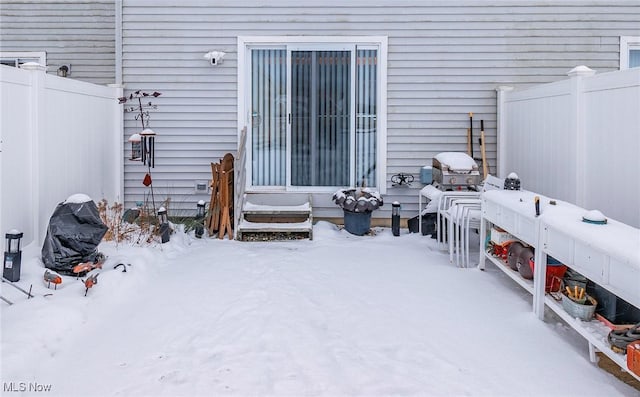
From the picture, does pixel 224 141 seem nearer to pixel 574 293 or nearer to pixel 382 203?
pixel 382 203

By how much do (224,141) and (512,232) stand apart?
4.13 meters

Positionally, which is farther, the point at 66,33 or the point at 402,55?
the point at 66,33

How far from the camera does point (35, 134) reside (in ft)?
16.6

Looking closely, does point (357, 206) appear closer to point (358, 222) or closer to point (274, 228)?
point (358, 222)

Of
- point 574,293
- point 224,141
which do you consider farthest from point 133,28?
point 574,293

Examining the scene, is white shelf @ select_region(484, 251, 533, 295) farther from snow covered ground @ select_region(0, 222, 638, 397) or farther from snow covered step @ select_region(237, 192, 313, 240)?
snow covered step @ select_region(237, 192, 313, 240)

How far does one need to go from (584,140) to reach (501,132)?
2026 mm

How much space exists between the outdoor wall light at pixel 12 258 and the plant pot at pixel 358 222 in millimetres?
3626

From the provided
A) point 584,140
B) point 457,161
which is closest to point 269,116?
point 457,161

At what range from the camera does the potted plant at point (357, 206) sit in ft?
21.5

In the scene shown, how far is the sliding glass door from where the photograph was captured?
7137 millimetres

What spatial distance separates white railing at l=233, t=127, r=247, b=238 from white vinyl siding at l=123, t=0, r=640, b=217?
37cm

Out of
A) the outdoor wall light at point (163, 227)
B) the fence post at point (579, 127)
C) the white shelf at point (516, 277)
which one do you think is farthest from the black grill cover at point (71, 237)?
the fence post at point (579, 127)

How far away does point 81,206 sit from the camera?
4660 millimetres
